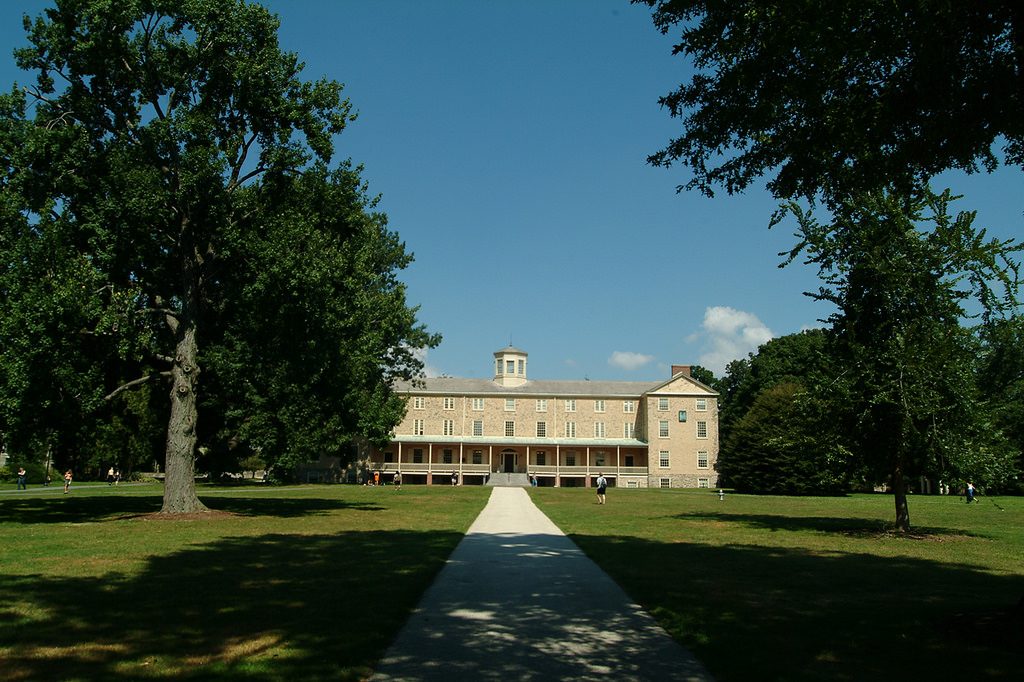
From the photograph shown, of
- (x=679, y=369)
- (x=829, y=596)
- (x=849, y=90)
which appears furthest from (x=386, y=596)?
(x=679, y=369)

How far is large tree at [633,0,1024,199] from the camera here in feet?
25.1

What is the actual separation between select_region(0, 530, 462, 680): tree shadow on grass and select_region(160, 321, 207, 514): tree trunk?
989 centimetres

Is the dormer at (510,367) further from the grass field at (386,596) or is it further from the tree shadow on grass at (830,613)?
the tree shadow on grass at (830,613)

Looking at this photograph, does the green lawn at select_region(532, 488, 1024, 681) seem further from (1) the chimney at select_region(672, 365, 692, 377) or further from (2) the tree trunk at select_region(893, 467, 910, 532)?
(1) the chimney at select_region(672, 365, 692, 377)

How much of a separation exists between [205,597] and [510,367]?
220 feet

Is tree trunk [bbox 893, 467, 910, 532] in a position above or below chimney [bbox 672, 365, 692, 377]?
below

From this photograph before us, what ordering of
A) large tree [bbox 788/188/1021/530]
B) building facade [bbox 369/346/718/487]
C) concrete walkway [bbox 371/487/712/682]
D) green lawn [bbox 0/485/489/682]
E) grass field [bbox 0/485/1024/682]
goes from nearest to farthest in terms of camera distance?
concrete walkway [bbox 371/487/712/682], green lawn [bbox 0/485/489/682], grass field [bbox 0/485/1024/682], large tree [bbox 788/188/1021/530], building facade [bbox 369/346/718/487]

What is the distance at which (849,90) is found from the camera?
8859 mm

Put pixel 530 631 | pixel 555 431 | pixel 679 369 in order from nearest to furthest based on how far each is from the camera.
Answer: pixel 530 631
pixel 555 431
pixel 679 369

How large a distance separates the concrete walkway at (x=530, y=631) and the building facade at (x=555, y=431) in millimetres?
59636

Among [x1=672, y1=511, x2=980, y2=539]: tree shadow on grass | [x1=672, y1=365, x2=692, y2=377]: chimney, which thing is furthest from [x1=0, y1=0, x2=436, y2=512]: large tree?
[x1=672, y1=365, x2=692, y2=377]: chimney

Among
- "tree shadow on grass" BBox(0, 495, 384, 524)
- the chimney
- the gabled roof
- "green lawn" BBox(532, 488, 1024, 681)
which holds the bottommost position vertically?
"tree shadow on grass" BBox(0, 495, 384, 524)

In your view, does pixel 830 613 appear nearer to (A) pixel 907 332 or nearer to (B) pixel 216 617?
(B) pixel 216 617

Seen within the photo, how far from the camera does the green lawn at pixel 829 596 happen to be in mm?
7164
